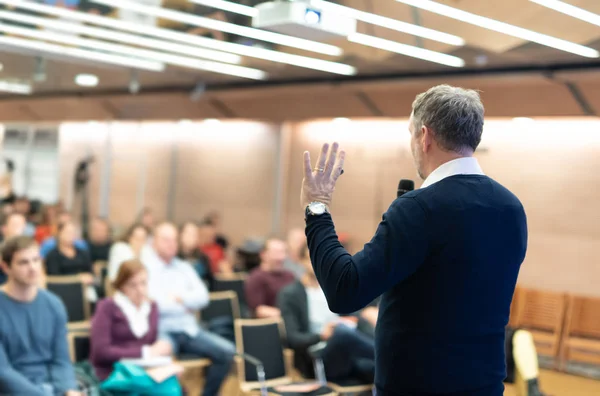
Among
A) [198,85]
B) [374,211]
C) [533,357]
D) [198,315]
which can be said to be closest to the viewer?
[533,357]

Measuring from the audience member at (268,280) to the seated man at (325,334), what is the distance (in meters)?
0.68

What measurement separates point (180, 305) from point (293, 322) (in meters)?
1.02

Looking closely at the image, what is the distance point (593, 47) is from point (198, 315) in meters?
4.48

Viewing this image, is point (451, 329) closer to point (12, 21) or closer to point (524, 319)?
point (12, 21)

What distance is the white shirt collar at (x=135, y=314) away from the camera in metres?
5.26

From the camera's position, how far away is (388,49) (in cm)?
683

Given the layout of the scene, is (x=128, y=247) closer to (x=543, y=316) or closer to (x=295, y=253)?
(x=295, y=253)

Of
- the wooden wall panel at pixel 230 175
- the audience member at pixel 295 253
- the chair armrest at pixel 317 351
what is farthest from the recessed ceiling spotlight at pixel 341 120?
the chair armrest at pixel 317 351

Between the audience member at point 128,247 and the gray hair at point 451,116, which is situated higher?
the gray hair at point 451,116

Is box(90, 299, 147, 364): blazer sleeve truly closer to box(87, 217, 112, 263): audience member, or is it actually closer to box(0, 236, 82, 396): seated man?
box(0, 236, 82, 396): seated man

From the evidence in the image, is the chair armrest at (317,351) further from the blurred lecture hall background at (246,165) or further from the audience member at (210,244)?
the audience member at (210,244)

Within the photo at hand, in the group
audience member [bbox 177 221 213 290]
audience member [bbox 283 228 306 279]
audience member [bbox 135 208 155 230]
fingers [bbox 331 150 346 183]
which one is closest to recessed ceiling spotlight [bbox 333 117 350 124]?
audience member [bbox 283 228 306 279]

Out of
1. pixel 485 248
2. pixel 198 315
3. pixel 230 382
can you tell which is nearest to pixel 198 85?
pixel 198 315

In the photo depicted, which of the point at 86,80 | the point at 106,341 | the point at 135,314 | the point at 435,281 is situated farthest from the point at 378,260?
the point at 86,80
